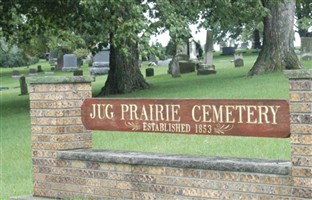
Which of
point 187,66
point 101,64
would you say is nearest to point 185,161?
point 187,66

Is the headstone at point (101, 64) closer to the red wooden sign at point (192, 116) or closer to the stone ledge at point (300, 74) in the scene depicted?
the red wooden sign at point (192, 116)

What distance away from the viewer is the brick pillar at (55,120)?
28.0 ft

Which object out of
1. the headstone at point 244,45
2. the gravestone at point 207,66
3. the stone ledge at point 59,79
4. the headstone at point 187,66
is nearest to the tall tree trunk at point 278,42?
the gravestone at point 207,66

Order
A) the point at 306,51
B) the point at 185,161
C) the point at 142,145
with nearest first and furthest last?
1. the point at 185,161
2. the point at 142,145
3. the point at 306,51

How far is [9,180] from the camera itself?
36.8ft

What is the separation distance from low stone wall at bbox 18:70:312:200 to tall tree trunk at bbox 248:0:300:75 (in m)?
19.8

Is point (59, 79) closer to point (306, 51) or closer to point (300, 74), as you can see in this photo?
point (300, 74)

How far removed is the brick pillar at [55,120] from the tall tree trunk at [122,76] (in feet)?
61.7

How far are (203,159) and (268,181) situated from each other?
2.60 feet

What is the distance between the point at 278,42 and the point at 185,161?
859 inches

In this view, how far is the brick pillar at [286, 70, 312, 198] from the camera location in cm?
658

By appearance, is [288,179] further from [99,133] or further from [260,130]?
[99,133]

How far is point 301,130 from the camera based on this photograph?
6.63 metres

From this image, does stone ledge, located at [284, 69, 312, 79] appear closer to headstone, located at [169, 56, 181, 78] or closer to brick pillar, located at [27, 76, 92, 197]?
brick pillar, located at [27, 76, 92, 197]
